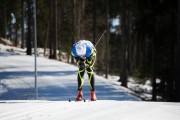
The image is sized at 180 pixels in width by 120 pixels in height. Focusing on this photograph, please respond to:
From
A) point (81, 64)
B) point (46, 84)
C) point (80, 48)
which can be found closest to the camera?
point (80, 48)

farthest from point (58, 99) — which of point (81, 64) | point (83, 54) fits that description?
point (83, 54)

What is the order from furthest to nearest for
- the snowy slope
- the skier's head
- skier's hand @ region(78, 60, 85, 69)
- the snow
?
the snowy slope
skier's hand @ region(78, 60, 85, 69)
the skier's head
the snow

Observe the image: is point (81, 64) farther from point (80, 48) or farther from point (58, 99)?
point (58, 99)

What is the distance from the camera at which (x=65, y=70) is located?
2731 cm

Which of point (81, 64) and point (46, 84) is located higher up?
point (81, 64)

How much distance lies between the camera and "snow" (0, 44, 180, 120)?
6512 millimetres

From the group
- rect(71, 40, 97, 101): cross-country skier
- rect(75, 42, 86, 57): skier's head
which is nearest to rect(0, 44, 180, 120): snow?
rect(71, 40, 97, 101): cross-country skier

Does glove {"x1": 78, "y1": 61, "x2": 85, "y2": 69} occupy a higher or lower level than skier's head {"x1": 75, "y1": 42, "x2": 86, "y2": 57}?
lower

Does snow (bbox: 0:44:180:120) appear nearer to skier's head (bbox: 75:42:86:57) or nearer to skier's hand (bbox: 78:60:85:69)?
skier's hand (bbox: 78:60:85:69)

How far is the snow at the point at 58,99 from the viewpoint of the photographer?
651cm

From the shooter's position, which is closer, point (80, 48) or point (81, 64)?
point (80, 48)

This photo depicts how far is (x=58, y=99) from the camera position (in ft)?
56.6

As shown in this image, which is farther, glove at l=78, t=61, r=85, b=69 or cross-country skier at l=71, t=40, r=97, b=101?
glove at l=78, t=61, r=85, b=69

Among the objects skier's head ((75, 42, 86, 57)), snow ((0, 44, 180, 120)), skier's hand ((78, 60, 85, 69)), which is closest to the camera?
snow ((0, 44, 180, 120))
